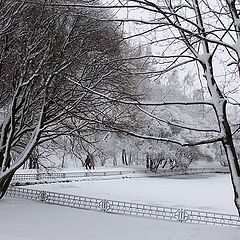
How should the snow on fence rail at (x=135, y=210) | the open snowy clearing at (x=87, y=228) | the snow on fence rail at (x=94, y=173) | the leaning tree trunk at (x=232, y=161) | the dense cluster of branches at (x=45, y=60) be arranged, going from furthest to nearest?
the snow on fence rail at (x=94, y=173)
the snow on fence rail at (x=135, y=210)
the dense cluster of branches at (x=45, y=60)
the open snowy clearing at (x=87, y=228)
the leaning tree trunk at (x=232, y=161)

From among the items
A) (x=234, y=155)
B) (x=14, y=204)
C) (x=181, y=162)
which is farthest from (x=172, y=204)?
(x=181, y=162)

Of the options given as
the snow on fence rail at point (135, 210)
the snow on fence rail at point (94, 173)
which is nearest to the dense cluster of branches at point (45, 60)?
the snow on fence rail at point (135, 210)

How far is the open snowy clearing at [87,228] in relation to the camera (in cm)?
961

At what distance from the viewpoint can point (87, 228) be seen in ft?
35.7

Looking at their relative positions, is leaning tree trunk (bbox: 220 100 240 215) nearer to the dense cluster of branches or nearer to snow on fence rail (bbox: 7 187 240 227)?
the dense cluster of branches

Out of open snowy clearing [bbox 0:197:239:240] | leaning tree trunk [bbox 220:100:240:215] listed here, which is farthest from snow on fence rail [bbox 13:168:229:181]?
leaning tree trunk [bbox 220:100:240:215]

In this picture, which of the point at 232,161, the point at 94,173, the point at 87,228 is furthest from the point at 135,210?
the point at 94,173

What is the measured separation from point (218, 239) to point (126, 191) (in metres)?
20.6

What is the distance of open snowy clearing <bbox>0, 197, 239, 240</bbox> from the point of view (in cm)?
961

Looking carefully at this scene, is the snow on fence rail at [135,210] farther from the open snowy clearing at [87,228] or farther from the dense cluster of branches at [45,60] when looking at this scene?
the dense cluster of branches at [45,60]

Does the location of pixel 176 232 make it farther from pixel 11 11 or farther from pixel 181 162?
pixel 181 162

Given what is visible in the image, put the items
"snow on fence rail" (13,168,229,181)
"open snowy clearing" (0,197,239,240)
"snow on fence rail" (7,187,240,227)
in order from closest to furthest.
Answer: "open snowy clearing" (0,197,239,240), "snow on fence rail" (7,187,240,227), "snow on fence rail" (13,168,229,181)

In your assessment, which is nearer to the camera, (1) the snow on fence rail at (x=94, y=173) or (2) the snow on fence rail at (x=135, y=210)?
(2) the snow on fence rail at (x=135, y=210)

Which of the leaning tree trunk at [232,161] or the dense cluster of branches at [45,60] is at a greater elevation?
the dense cluster of branches at [45,60]
